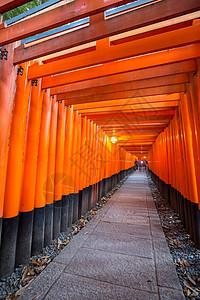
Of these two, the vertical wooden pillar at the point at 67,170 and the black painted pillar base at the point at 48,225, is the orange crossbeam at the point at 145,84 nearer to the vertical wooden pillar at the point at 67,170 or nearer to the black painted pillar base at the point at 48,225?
the vertical wooden pillar at the point at 67,170

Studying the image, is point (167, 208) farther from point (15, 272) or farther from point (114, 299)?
point (15, 272)

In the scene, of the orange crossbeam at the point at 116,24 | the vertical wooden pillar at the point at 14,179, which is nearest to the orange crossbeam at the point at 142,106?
the vertical wooden pillar at the point at 14,179

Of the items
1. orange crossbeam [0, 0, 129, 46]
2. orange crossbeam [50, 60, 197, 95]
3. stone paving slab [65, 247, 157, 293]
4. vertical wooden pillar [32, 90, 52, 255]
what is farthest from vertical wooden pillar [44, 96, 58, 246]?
orange crossbeam [0, 0, 129, 46]

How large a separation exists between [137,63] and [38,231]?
3.94 metres

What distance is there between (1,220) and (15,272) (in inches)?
41.3

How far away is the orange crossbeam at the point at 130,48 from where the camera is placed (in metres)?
1.88

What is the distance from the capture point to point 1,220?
7.41 ft

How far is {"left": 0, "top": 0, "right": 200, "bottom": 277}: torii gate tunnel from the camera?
1.84 m

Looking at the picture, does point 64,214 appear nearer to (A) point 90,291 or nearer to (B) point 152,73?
(A) point 90,291

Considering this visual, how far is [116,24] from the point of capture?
1.74 meters

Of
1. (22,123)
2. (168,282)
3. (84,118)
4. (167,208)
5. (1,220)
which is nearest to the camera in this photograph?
(168,282)

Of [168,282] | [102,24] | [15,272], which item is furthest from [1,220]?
[102,24]

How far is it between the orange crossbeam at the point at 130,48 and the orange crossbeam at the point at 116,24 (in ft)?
1.18

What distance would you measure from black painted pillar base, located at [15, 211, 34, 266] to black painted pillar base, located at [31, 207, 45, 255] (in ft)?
0.61
